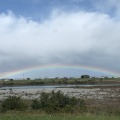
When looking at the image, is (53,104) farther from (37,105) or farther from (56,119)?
(56,119)

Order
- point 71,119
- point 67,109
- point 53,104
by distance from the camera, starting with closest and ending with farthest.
A: point 71,119 < point 67,109 < point 53,104

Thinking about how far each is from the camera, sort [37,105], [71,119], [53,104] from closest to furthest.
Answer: [71,119]
[53,104]
[37,105]

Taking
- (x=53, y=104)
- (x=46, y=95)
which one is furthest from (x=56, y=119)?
(x=46, y=95)

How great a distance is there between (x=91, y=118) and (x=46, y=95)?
9.65 m

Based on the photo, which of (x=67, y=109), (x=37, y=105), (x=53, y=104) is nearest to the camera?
(x=67, y=109)

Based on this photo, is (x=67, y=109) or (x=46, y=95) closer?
(x=67, y=109)

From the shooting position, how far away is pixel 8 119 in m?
12.9

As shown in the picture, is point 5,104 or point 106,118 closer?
point 106,118

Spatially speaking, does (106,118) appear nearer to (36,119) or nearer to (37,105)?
(36,119)

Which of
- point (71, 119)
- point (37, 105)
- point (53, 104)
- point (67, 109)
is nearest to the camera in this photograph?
point (71, 119)

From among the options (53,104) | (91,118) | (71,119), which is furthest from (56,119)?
(53,104)

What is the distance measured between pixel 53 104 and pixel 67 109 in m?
2.55

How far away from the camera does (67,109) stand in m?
17.3

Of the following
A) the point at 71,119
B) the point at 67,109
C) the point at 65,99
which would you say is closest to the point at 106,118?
the point at 71,119
